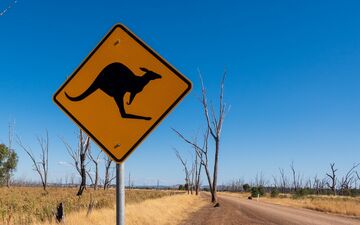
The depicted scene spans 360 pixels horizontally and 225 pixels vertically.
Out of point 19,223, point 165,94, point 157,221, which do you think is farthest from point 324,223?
point 165,94

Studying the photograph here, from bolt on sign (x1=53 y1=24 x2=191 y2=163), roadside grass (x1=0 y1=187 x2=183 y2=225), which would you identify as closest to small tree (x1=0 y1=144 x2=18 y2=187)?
roadside grass (x1=0 y1=187 x2=183 y2=225)

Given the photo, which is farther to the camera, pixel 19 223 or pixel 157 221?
pixel 157 221

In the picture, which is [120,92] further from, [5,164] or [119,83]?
[5,164]

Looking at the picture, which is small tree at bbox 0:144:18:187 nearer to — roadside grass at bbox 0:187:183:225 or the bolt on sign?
roadside grass at bbox 0:187:183:225

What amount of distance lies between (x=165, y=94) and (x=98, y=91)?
0.46 meters

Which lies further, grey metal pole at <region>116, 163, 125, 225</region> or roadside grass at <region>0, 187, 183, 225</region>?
roadside grass at <region>0, 187, 183, 225</region>

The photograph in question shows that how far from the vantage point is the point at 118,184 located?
113 inches

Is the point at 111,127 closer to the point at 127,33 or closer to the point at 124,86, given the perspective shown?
the point at 124,86

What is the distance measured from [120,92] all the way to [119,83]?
62 millimetres

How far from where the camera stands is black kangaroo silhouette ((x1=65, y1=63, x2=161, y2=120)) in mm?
2979

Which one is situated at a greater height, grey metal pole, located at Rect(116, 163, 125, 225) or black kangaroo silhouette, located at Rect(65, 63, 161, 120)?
black kangaroo silhouette, located at Rect(65, 63, 161, 120)

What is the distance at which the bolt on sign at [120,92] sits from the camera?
2.95 meters

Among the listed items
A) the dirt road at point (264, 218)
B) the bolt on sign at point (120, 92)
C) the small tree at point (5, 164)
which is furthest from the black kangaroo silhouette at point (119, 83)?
the small tree at point (5, 164)

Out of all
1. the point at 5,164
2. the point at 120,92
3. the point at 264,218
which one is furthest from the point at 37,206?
the point at 5,164
